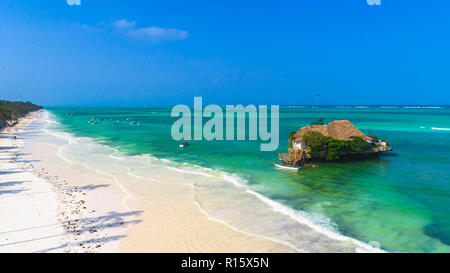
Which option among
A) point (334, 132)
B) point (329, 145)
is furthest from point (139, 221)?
point (334, 132)

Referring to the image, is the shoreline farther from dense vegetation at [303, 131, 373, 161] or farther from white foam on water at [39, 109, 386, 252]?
dense vegetation at [303, 131, 373, 161]

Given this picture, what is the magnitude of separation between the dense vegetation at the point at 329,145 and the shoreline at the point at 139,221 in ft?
49.5

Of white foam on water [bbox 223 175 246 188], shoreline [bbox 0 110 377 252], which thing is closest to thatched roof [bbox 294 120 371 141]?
white foam on water [bbox 223 175 246 188]

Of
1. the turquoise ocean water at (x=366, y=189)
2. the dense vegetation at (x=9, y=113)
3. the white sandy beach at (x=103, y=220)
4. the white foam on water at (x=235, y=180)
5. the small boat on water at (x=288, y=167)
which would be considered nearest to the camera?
the white sandy beach at (x=103, y=220)

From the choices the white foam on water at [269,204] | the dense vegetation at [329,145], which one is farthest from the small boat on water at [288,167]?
the white foam on water at [269,204]

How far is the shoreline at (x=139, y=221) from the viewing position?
11.9m

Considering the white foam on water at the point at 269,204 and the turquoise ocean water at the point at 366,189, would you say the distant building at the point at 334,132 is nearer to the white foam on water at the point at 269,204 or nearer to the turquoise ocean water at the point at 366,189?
the turquoise ocean water at the point at 366,189

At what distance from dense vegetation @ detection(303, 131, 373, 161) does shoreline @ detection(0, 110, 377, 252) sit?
15.1m

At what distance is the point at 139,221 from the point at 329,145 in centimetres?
2242

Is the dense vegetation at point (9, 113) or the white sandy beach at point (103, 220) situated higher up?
the dense vegetation at point (9, 113)

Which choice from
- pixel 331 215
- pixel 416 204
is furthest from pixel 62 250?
pixel 416 204
